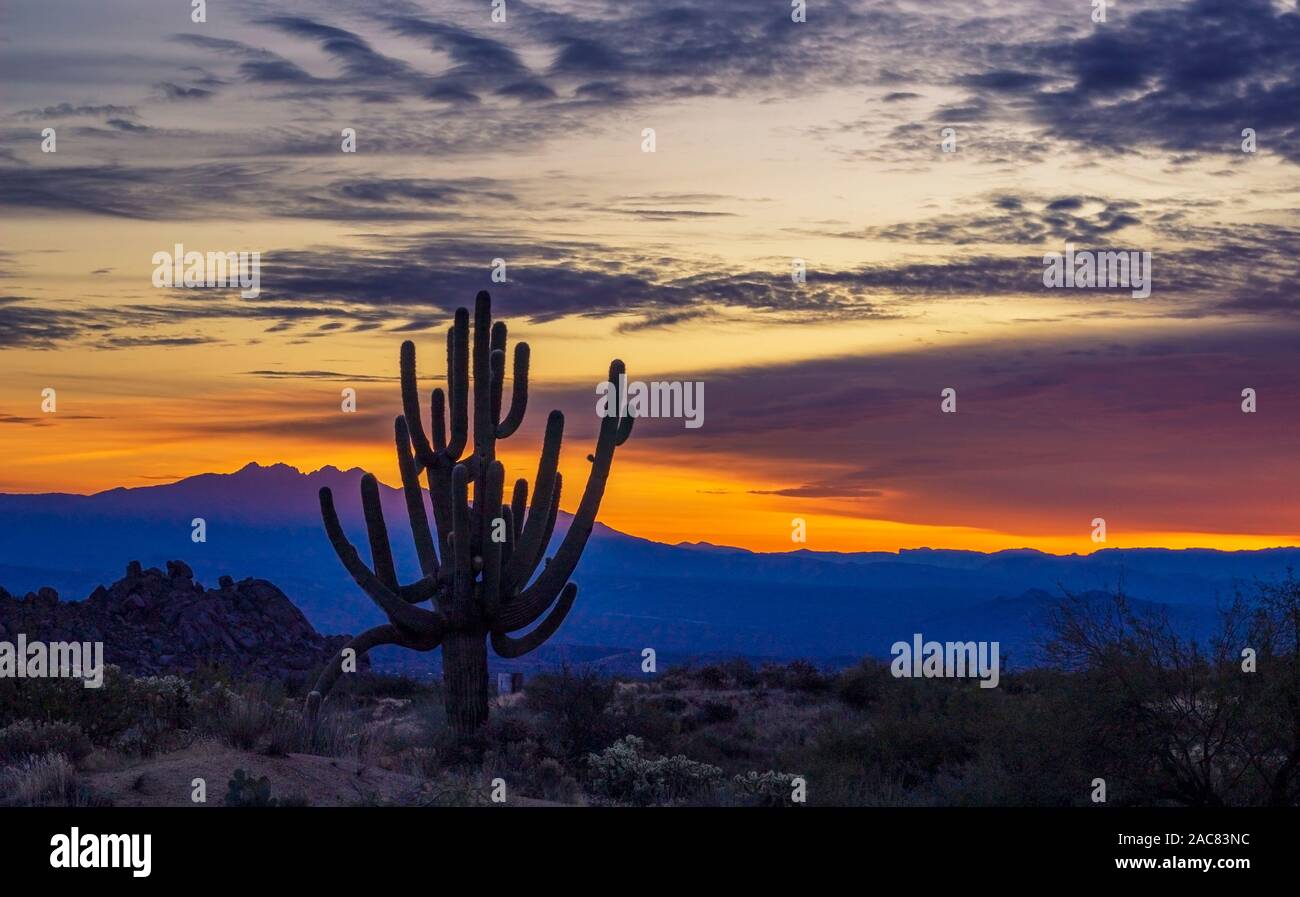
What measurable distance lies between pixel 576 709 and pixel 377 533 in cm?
422

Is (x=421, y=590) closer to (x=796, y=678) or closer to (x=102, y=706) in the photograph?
(x=102, y=706)

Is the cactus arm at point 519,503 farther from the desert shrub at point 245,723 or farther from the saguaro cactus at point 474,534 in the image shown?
the desert shrub at point 245,723

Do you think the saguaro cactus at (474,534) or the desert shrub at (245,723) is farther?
the saguaro cactus at (474,534)

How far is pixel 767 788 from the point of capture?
16.4m

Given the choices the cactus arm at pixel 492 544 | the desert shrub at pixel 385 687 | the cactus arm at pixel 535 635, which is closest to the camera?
the cactus arm at pixel 492 544

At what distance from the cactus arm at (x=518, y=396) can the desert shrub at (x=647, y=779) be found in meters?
5.58

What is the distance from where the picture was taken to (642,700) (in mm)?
27797

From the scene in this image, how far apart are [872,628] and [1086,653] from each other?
6978 inches

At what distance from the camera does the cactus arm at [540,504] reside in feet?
67.9

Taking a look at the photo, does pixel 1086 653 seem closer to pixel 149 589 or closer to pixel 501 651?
pixel 501 651

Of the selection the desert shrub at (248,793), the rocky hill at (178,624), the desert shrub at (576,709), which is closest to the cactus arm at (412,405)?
the desert shrub at (576,709)

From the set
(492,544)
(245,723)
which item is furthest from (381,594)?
(245,723)

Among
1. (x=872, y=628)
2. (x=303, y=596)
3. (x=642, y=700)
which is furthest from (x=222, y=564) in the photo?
(x=642, y=700)
